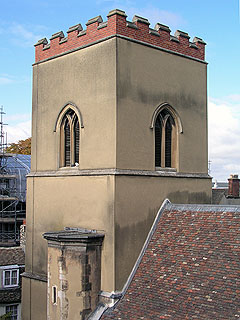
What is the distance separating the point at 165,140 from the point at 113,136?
239 centimetres

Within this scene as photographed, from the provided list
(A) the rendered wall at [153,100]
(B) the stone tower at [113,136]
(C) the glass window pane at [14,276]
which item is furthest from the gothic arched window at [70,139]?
(C) the glass window pane at [14,276]

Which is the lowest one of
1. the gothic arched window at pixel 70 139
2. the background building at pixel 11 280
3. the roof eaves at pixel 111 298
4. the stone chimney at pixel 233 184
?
the background building at pixel 11 280

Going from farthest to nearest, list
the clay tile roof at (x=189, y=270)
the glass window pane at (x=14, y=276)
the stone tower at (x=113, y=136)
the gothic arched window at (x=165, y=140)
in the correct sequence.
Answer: the glass window pane at (x=14, y=276), the gothic arched window at (x=165, y=140), the stone tower at (x=113, y=136), the clay tile roof at (x=189, y=270)

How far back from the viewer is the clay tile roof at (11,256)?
23011 millimetres

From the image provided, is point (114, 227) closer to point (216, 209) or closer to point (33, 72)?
point (216, 209)

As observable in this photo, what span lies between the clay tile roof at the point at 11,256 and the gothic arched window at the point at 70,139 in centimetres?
1118

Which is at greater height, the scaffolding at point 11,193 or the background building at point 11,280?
the scaffolding at point 11,193

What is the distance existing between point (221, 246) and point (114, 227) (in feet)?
9.35

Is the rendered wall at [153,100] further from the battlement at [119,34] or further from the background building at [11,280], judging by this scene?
the background building at [11,280]

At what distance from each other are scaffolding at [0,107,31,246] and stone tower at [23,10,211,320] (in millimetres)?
19824

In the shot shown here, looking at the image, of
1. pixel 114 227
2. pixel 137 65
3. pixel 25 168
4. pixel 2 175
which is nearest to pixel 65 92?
pixel 137 65

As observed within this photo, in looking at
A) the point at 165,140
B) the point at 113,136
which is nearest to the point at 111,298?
the point at 113,136

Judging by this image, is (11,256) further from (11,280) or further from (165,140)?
(165,140)

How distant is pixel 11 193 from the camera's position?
122ft
